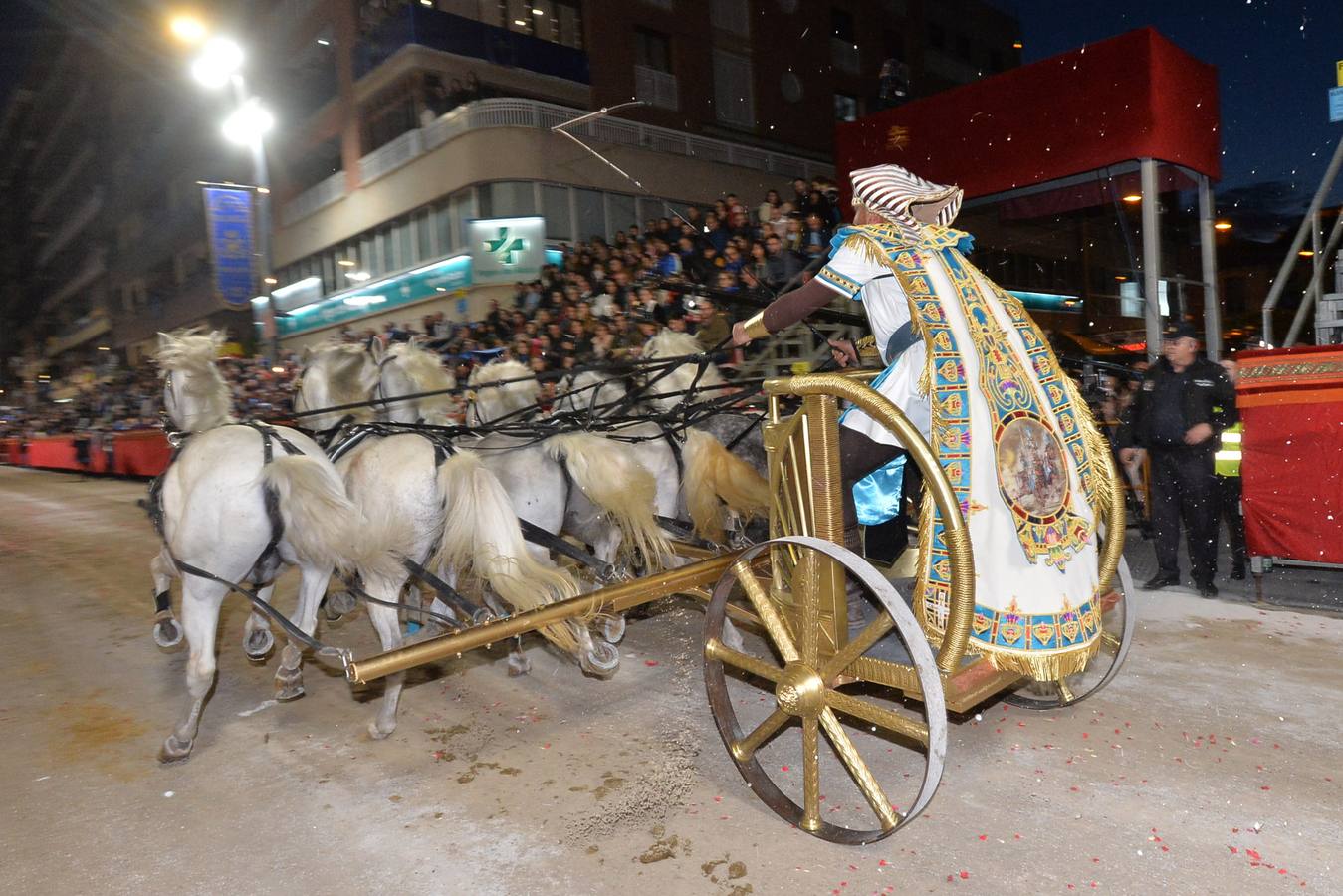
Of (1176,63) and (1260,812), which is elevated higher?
(1176,63)

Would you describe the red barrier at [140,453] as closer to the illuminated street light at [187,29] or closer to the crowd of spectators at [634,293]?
the crowd of spectators at [634,293]

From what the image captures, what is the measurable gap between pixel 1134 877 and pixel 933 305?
6.00 ft

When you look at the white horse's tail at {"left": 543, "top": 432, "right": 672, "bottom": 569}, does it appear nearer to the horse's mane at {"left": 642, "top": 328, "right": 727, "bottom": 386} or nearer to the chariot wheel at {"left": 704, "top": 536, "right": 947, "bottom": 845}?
the chariot wheel at {"left": 704, "top": 536, "right": 947, "bottom": 845}

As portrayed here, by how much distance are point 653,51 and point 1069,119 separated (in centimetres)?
1524

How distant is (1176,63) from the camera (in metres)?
7.45

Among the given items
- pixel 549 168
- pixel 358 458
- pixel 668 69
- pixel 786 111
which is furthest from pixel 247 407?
pixel 786 111

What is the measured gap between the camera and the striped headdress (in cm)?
295

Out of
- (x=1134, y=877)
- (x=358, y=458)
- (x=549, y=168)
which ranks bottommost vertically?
(x=1134, y=877)

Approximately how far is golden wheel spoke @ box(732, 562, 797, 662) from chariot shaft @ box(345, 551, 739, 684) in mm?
161

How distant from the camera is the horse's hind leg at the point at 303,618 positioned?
4.23 metres

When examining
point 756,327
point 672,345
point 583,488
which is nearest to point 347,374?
point 583,488

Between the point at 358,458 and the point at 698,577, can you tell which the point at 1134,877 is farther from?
the point at 358,458

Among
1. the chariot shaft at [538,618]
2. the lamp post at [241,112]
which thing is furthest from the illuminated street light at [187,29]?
the chariot shaft at [538,618]

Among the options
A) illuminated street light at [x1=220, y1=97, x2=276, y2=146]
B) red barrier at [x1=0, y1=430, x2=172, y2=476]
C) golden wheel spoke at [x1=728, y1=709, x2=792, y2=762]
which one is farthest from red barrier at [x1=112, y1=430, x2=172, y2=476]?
golden wheel spoke at [x1=728, y1=709, x2=792, y2=762]
